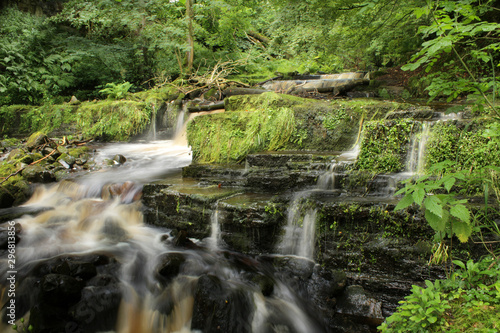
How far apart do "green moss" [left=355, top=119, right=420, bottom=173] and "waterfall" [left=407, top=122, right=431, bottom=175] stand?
0.07 metres

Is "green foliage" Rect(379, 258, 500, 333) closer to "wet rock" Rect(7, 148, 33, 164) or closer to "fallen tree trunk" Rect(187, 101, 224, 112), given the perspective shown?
"fallen tree trunk" Rect(187, 101, 224, 112)

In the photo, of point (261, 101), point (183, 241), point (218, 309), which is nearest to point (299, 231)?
point (218, 309)

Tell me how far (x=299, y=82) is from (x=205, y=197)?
8.26 metres

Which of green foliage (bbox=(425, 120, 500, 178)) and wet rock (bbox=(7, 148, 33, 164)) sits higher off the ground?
green foliage (bbox=(425, 120, 500, 178))

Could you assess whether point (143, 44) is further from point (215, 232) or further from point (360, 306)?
point (360, 306)

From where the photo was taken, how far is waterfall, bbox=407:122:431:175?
4.43 metres

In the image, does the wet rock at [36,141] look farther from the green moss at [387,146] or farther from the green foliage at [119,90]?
the green moss at [387,146]

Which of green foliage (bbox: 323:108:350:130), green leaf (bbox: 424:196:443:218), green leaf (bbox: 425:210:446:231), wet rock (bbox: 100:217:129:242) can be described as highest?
green foliage (bbox: 323:108:350:130)

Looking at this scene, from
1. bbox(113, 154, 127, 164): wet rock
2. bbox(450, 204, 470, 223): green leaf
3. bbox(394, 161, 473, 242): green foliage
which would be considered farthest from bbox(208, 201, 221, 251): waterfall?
bbox(113, 154, 127, 164): wet rock

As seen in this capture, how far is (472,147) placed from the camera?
4020 millimetres

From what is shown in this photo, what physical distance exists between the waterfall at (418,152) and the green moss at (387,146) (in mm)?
73

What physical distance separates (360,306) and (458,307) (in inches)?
53.3

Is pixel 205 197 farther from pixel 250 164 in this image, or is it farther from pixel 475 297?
pixel 475 297

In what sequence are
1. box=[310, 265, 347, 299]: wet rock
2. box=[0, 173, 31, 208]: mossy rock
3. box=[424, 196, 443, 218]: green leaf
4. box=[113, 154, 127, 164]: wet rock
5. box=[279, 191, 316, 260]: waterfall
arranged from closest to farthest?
box=[424, 196, 443, 218]: green leaf < box=[310, 265, 347, 299]: wet rock < box=[279, 191, 316, 260]: waterfall < box=[0, 173, 31, 208]: mossy rock < box=[113, 154, 127, 164]: wet rock
